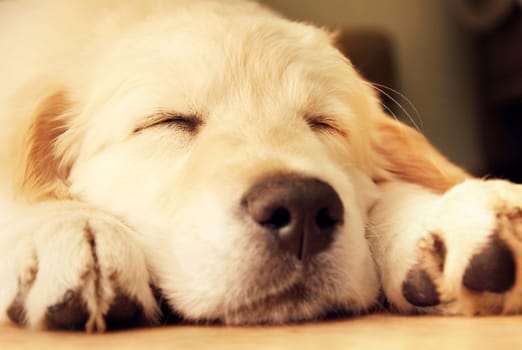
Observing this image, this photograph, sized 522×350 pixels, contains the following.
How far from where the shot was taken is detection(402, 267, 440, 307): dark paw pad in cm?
140

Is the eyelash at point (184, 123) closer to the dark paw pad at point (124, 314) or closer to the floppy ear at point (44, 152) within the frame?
the floppy ear at point (44, 152)

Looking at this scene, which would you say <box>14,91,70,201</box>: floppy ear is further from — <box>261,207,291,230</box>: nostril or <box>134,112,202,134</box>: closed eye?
<box>261,207,291,230</box>: nostril

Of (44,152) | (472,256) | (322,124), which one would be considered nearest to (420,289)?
(472,256)

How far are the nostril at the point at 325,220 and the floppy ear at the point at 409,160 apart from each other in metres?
0.71

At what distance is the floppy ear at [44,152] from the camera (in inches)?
70.6

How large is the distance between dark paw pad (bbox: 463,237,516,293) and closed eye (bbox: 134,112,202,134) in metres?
0.71

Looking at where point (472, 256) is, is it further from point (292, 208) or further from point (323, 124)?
point (323, 124)

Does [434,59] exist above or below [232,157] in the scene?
above

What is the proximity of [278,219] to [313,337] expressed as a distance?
22 centimetres

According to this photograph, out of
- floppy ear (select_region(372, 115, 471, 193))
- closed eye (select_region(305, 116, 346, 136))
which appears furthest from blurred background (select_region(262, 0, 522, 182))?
closed eye (select_region(305, 116, 346, 136))

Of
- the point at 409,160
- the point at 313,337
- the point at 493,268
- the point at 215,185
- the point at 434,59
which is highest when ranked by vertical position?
the point at 434,59

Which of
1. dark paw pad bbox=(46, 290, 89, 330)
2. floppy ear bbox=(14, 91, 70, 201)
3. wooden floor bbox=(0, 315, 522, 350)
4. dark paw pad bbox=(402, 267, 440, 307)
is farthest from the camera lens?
floppy ear bbox=(14, 91, 70, 201)

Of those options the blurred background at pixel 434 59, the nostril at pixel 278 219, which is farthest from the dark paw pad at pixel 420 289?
the blurred background at pixel 434 59

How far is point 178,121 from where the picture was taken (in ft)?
5.57
